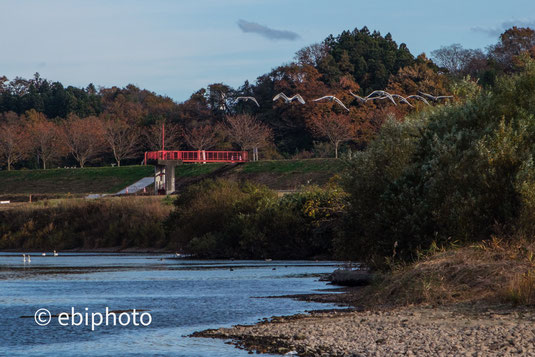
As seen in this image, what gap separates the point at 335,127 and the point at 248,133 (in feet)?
41.8

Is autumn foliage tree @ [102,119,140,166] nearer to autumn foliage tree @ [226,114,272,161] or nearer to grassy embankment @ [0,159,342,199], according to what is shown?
grassy embankment @ [0,159,342,199]

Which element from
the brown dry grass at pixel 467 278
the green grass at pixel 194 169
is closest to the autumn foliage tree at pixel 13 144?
the green grass at pixel 194 169

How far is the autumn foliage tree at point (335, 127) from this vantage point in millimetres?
114750

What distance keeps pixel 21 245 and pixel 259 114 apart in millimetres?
56068

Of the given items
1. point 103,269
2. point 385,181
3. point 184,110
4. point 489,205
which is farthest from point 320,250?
point 184,110

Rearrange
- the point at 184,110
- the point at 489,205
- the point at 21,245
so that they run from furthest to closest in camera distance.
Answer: the point at 184,110, the point at 21,245, the point at 489,205

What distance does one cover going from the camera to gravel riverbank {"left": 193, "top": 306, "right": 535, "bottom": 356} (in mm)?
18250

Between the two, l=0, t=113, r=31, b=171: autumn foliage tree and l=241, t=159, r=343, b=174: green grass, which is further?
l=0, t=113, r=31, b=171: autumn foliage tree

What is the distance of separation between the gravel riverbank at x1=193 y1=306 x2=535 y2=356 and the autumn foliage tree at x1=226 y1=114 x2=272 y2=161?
96.4 metres

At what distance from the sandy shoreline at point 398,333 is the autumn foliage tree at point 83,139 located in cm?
11521

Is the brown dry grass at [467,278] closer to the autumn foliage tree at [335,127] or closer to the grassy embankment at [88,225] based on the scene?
the grassy embankment at [88,225]

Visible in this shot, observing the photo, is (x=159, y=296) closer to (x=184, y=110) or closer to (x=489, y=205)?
(x=489, y=205)

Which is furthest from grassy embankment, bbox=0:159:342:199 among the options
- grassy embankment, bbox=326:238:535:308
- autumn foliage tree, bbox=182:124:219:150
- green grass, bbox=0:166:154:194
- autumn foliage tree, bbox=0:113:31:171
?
grassy embankment, bbox=326:238:535:308

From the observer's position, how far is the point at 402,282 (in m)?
26.9
